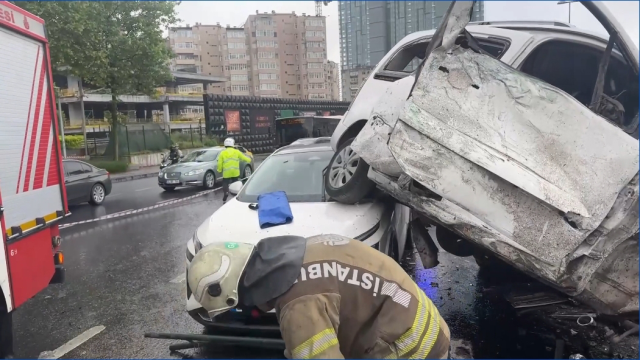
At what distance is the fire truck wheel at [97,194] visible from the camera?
1176 cm

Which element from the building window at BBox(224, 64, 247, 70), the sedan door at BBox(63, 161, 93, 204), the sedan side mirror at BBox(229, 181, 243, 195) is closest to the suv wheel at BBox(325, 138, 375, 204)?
the sedan side mirror at BBox(229, 181, 243, 195)

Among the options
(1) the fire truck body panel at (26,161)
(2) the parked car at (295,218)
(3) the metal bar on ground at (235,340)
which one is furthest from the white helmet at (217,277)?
(1) the fire truck body panel at (26,161)

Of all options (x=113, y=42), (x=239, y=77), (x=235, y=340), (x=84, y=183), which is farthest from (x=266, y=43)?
(x=235, y=340)

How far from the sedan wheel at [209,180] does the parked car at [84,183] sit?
2.80 metres

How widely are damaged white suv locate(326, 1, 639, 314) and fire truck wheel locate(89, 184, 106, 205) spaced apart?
9.94 meters

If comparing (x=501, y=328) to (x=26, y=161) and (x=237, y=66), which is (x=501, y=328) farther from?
(x=237, y=66)

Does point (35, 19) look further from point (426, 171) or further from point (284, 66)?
point (284, 66)

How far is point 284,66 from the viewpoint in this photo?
54.5 metres

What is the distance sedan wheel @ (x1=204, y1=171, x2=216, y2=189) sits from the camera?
14.3 metres

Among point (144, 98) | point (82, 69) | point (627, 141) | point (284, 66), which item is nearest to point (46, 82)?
point (627, 141)

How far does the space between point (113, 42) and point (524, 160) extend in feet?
74.1

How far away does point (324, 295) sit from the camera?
1921mm

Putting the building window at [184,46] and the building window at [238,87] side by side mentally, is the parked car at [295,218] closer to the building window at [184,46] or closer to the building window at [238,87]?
the building window at [238,87]

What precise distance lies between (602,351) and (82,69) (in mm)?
21361
